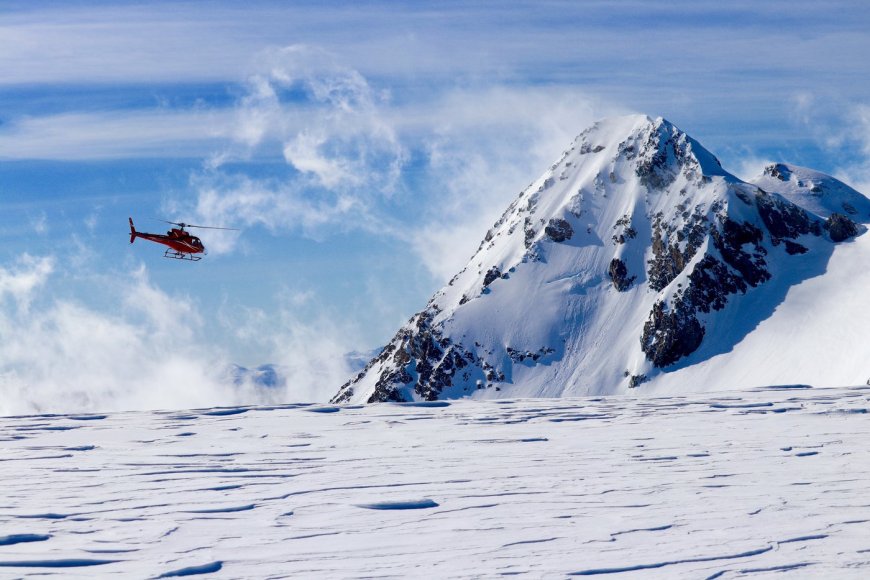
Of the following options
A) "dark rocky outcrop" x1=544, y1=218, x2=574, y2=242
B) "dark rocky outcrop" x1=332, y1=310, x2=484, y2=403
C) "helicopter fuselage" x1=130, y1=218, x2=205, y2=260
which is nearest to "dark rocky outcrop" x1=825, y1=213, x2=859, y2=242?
"dark rocky outcrop" x1=544, y1=218, x2=574, y2=242

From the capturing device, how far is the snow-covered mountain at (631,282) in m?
140

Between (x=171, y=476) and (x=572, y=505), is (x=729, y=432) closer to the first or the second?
(x=572, y=505)

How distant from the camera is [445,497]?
67.9ft

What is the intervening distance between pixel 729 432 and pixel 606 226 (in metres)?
139

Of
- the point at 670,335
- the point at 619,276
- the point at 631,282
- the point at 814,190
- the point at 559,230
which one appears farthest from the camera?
the point at 814,190

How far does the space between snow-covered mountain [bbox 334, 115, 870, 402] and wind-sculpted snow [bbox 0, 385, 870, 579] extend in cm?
9980

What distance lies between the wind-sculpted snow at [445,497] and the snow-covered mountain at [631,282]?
9980 cm

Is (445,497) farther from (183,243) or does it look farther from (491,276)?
(491,276)

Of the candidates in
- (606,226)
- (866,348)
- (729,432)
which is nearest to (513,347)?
(606,226)

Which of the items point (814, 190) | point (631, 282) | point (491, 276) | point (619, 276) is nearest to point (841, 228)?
point (814, 190)

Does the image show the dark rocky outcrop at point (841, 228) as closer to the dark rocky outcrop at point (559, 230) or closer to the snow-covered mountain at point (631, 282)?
the snow-covered mountain at point (631, 282)

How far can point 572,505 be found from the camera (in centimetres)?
1989

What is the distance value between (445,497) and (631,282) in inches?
Answer: 5512

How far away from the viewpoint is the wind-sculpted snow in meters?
16.3
